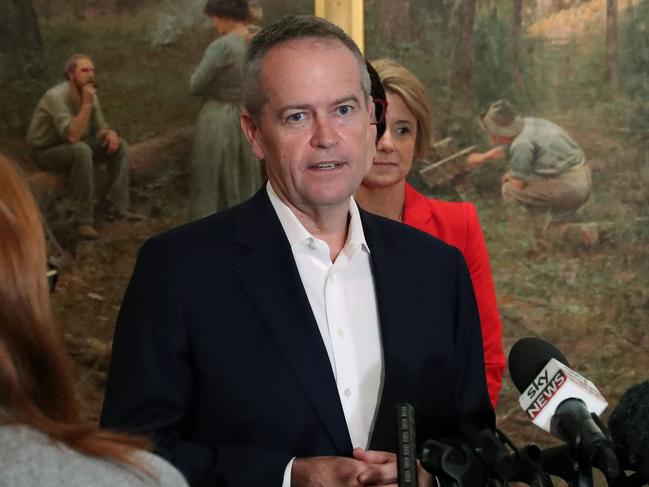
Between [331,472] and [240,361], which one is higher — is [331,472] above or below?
below

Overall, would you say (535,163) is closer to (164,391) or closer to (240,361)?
(240,361)

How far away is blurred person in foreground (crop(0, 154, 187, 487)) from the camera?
1352 millimetres

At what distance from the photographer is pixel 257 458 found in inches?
90.0

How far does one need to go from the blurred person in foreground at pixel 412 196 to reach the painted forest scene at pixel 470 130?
3.27 ft

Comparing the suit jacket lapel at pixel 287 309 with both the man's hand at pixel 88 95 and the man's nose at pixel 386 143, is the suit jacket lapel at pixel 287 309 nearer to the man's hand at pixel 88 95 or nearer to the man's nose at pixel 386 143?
the man's nose at pixel 386 143

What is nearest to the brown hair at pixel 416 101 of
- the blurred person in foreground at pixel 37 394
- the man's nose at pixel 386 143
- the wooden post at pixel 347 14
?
the man's nose at pixel 386 143

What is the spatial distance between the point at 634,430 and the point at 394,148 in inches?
94.0

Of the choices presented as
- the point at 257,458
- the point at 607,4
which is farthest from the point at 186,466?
the point at 607,4

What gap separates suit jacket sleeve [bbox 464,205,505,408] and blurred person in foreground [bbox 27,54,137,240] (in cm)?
183

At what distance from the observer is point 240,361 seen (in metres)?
2.36

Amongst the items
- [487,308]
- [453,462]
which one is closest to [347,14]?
[487,308]

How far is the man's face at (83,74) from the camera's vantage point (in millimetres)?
4969

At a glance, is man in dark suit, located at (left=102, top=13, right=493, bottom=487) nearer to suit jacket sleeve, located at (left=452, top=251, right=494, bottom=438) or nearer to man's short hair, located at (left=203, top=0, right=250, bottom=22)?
suit jacket sleeve, located at (left=452, top=251, right=494, bottom=438)

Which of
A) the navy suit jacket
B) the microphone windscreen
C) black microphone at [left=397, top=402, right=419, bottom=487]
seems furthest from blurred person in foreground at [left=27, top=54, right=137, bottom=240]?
black microphone at [left=397, top=402, right=419, bottom=487]
